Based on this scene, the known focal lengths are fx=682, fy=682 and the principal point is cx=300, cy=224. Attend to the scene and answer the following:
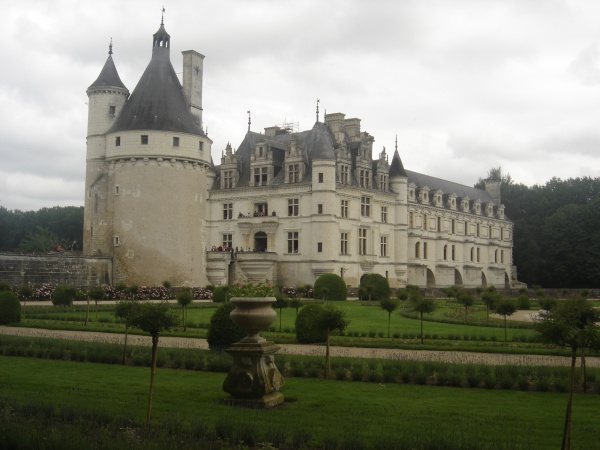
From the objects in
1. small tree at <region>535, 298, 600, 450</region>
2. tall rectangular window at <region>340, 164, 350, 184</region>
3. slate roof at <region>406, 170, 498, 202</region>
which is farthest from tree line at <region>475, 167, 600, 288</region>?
small tree at <region>535, 298, 600, 450</region>

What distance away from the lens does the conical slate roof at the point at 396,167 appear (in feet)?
172

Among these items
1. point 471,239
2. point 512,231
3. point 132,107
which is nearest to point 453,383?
point 132,107

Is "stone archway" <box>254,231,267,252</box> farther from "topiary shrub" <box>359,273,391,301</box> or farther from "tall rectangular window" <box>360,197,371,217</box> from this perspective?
"topiary shrub" <box>359,273,391,301</box>

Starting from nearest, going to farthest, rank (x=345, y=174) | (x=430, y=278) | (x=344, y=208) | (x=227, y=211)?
1. (x=344, y=208)
2. (x=345, y=174)
3. (x=227, y=211)
4. (x=430, y=278)

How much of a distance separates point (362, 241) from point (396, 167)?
779cm

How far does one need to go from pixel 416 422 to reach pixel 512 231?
2638 inches

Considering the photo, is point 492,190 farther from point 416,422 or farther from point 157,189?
point 416,422

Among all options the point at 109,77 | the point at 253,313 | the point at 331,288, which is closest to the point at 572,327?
the point at 253,313

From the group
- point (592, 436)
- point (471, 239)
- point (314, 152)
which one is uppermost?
point (314, 152)

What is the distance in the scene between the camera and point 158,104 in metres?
39.8

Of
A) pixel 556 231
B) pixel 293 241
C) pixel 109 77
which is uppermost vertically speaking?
pixel 109 77

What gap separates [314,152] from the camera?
45281 mm

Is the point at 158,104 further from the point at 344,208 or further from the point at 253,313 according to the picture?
the point at 253,313

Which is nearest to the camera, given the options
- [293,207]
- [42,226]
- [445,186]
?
[293,207]
